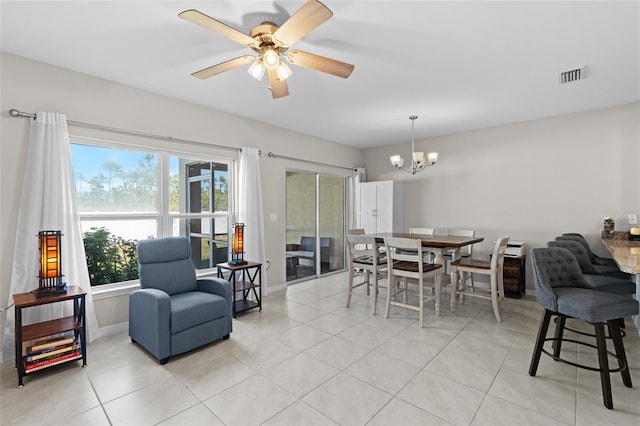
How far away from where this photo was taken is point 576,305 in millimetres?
1970

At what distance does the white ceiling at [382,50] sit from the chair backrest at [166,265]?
1.75m

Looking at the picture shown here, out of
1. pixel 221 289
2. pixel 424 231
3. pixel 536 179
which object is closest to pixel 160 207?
pixel 221 289

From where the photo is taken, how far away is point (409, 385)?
2172mm

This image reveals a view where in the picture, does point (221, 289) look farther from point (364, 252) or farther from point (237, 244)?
point (364, 252)

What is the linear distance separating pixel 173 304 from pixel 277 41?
240 cm

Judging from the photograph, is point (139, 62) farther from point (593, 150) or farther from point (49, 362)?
point (593, 150)

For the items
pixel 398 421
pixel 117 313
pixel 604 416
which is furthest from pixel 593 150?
pixel 117 313

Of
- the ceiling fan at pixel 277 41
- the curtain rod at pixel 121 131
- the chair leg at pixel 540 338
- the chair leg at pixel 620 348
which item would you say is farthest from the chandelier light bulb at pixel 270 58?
the chair leg at pixel 620 348

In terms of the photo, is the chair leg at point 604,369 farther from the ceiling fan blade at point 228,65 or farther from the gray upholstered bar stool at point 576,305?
the ceiling fan blade at point 228,65

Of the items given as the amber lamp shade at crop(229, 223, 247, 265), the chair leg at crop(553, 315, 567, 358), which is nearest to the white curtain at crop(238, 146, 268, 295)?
the amber lamp shade at crop(229, 223, 247, 265)

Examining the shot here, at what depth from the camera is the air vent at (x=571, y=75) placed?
115 inches

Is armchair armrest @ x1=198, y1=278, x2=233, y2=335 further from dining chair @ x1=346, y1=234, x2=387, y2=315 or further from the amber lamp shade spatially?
dining chair @ x1=346, y1=234, x2=387, y2=315

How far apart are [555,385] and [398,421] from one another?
1.28 metres

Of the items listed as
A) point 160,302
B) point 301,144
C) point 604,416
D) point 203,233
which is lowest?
point 604,416
